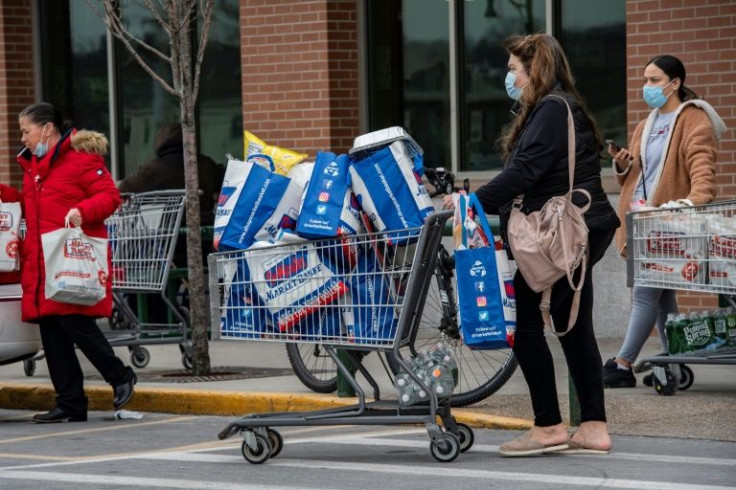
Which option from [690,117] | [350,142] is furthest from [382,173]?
[350,142]

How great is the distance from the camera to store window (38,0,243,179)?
1579 cm

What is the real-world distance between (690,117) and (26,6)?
9355 millimetres

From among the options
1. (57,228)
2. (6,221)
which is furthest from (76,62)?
(57,228)

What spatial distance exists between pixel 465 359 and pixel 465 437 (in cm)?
139

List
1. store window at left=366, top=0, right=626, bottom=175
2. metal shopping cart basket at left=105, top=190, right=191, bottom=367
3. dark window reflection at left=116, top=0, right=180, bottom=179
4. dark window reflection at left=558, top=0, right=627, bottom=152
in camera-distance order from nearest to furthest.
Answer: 1. metal shopping cart basket at left=105, top=190, right=191, bottom=367
2. dark window reflection at left=558, top=0, right=627, bottom=152
3. store window at left=366, top=0, right=626, bottom=175
4. dark window reflection at left=116, top=0, right=180, bottom=179

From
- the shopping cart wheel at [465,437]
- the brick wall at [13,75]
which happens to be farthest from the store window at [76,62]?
the shopping cart wheel at [465,437]

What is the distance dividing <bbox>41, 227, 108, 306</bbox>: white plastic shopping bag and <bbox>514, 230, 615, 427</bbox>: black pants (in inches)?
120

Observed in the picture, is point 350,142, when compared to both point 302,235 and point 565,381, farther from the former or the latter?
point 302,235

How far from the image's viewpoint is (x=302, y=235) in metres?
7.87

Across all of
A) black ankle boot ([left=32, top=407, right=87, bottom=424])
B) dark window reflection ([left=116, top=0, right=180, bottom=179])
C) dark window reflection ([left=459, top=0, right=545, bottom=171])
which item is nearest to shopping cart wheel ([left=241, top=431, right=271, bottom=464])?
black ankle boot ([left=32, top=407, right=87, bottom=424])

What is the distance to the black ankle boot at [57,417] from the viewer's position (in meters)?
10.1

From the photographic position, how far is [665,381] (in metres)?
9.58

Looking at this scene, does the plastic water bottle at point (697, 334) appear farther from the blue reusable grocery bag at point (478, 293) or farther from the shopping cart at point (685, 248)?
the blue reusable grocery bag at point (478, 293)

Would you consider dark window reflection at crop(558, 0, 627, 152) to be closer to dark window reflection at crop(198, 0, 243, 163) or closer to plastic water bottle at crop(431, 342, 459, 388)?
dark window reflection at crop(198, 0, 243, 163)
